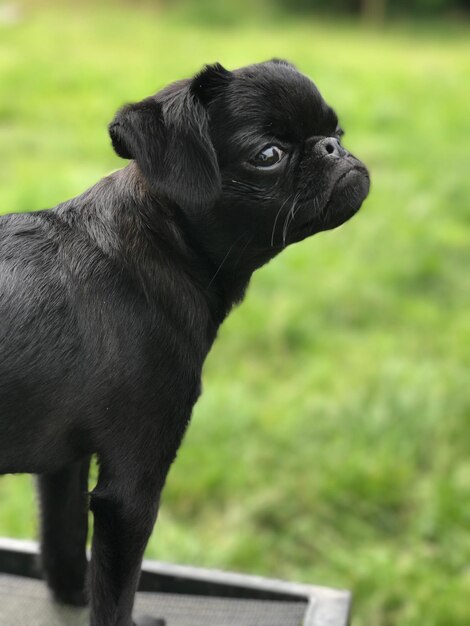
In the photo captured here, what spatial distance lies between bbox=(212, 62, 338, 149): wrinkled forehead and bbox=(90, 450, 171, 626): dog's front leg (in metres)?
0.54

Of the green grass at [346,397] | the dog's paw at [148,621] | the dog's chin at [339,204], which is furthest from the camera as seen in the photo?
the green grass at [346,397]

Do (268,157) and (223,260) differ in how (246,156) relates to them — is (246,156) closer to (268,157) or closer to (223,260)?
(268,157)

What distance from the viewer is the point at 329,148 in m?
1.51

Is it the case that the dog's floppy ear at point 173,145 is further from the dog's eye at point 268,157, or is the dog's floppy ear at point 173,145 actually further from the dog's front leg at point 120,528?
the dog's front leg at point 120,528

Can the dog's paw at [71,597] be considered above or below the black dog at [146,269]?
below

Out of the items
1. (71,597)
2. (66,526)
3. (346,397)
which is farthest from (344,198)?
(346,397)

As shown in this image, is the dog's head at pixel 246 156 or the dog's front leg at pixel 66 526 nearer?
the dog's head at pixel 246 156

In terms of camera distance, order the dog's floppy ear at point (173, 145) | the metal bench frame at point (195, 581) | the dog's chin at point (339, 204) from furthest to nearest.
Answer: the metal bench frame at point (195, 581) < the dog's chin at point (339, 204) < the dog's floppy ear at point (173, 145)

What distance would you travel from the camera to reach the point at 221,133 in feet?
4.77

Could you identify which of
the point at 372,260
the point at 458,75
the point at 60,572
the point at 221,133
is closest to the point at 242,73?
the point at 221,133

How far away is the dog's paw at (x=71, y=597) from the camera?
194 centimetres

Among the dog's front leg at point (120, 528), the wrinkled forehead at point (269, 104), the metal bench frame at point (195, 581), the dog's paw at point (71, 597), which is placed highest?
the wrinkled forehead at point (269, 104)

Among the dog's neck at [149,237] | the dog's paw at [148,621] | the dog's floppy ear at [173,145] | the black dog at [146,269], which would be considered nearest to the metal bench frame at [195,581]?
the dog's paw at [148,621]

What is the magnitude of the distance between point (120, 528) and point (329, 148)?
27.7 inches
